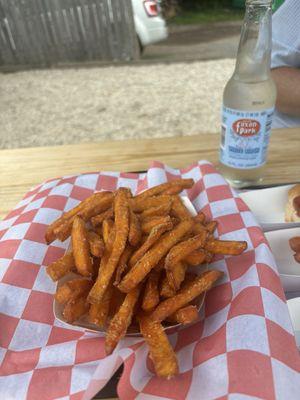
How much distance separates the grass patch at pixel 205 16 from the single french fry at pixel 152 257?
22.3 ft

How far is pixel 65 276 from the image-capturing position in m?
0.94

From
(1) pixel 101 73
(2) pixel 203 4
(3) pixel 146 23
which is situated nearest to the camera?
(1) pixel 101 73

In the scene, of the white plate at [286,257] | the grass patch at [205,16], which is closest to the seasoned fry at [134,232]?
the white plate at [286,257]

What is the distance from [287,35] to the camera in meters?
1.67

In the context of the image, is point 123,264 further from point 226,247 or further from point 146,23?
point 146,23

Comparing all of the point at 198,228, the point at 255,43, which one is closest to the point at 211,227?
the point at 198,228

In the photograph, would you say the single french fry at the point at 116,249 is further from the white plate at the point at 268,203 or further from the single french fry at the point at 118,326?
the white plate at the point at 268,203

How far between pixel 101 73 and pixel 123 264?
173 inches

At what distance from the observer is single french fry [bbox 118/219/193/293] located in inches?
31.2

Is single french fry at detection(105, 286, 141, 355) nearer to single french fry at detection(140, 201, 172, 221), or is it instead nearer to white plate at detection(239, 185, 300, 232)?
single french fry at detection(140, 201, 172, 221)

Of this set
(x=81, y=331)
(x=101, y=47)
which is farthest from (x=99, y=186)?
(x=101, y=47)

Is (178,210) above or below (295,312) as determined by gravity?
above

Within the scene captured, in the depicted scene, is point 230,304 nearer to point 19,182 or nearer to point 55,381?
point 55,381

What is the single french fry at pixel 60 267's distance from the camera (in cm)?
86
